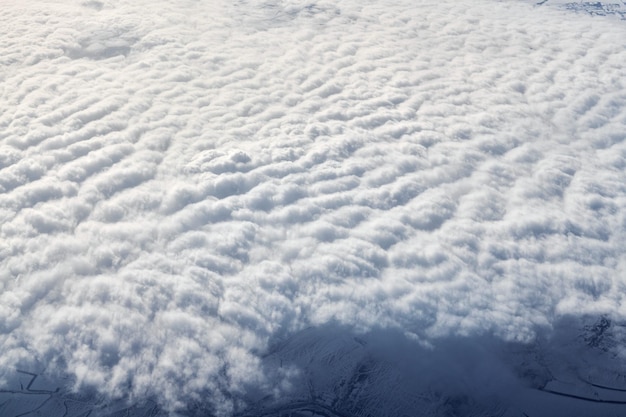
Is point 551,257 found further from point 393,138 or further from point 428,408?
point 393,138

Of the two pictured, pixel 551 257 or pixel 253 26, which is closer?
pixel 551 257

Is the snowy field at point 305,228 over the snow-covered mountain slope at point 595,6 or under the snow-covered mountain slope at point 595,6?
under

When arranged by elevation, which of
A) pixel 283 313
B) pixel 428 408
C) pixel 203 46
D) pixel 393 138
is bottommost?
pixel 428 408

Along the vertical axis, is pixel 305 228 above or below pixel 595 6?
below

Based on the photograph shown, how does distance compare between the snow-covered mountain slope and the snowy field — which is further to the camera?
the snow-covered mountain slope

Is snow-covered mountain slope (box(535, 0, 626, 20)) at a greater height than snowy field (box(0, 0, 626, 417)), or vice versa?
snow-covered mountain slope (box(535, 0, 626, 20))

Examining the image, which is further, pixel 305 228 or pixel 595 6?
pixel 595 6

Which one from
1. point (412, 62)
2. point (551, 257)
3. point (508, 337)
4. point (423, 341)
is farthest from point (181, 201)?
point (412, 62)

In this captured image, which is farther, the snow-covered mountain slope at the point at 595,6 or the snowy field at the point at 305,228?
the snow-covered mountain slope at the point at 595,6
